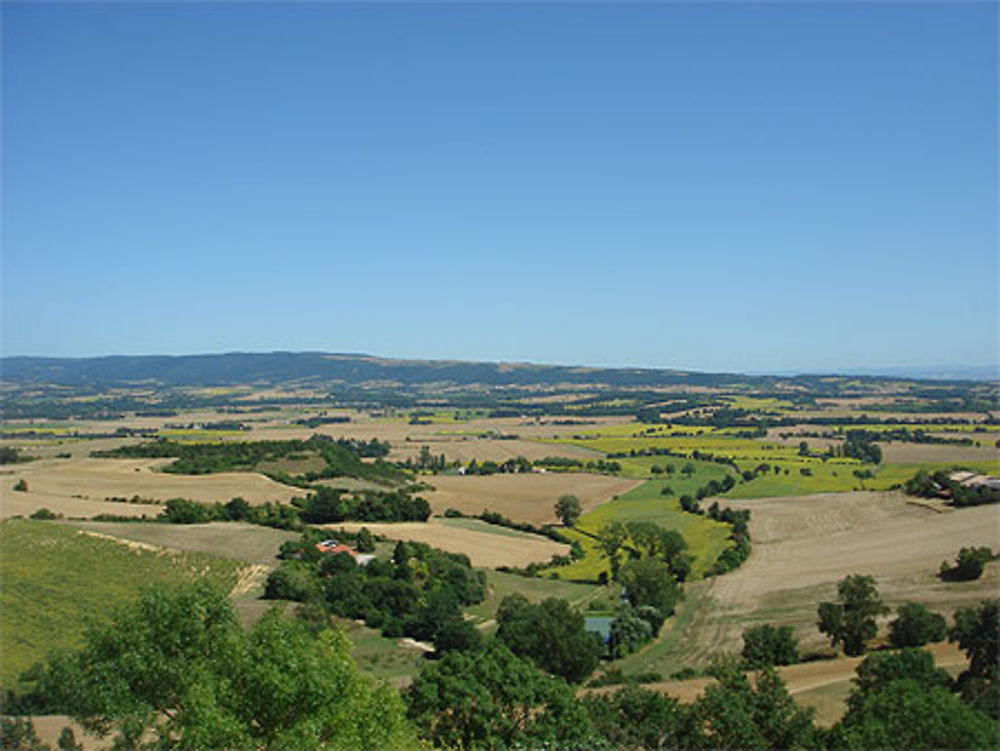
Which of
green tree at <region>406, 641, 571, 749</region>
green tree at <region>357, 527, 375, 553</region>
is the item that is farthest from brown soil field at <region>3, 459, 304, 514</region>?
green tree at <region>406, 641, 571, 749</region>

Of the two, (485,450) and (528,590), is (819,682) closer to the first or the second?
(528,590)

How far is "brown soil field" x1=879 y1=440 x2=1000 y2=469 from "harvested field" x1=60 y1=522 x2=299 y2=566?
74424 millimetres

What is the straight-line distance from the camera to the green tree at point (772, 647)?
37812 mm

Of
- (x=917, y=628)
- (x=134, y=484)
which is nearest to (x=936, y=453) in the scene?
(x=917, y=628)

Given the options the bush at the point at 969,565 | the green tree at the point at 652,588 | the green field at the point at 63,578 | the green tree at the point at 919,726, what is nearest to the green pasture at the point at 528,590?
the green tree at the point at 652,588

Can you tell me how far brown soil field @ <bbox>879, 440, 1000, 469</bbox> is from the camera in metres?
95.1

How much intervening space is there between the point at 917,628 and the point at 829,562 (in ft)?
62.7

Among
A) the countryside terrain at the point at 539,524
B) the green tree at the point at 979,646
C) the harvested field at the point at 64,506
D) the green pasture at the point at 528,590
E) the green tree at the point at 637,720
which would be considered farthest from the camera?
the harvested field at the point at 64,506

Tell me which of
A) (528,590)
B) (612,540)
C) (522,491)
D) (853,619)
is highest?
(853,619)

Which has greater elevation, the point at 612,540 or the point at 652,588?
the point at 652,588

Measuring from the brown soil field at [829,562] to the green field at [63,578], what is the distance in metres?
30.2

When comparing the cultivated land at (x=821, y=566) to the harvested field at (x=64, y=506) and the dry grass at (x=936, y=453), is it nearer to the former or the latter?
the dry grass at (x=936, y=453)

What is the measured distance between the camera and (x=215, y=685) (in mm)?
16734

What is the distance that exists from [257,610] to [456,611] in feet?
36.4
